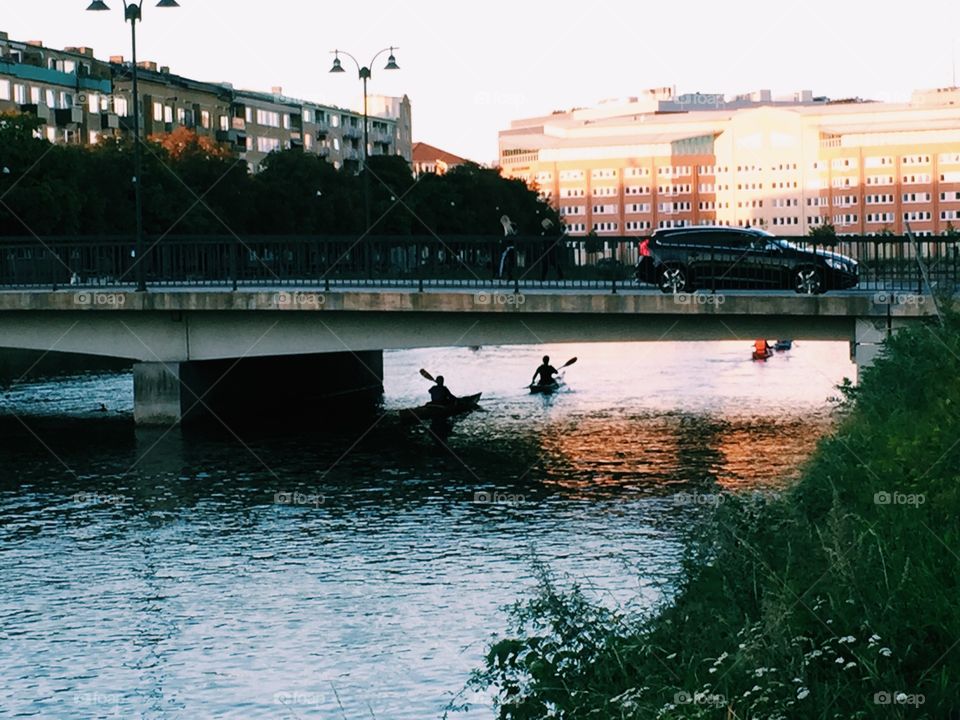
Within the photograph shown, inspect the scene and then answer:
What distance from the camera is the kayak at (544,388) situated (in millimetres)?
49750

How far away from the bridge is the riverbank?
17.7 metres

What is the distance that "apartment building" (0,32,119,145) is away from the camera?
349 ft

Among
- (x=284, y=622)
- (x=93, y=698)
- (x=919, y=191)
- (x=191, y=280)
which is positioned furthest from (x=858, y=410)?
(x=919, y=191)

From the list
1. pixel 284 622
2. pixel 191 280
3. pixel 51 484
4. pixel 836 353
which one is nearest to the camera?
pixel 284 622

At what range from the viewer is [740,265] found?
3725cm

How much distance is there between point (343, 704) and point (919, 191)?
182 meters

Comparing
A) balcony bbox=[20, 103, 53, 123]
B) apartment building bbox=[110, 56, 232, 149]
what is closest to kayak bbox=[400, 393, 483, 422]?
balcony bbox=[20, 103, 53, 123]

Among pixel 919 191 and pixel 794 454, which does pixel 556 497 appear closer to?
pixel 794 454

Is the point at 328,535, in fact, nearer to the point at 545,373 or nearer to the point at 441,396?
the point at 441,396

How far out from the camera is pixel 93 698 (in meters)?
17.0

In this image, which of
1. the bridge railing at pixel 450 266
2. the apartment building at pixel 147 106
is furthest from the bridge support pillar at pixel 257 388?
the apartment building at pixel 147 106

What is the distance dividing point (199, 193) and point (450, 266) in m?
48.5

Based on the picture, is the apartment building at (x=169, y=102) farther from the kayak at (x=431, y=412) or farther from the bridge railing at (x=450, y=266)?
the kayak at (x=431, y=412)

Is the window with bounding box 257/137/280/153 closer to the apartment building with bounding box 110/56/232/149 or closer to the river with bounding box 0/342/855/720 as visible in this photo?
the apartment building with bounding box 110/56/232/149
